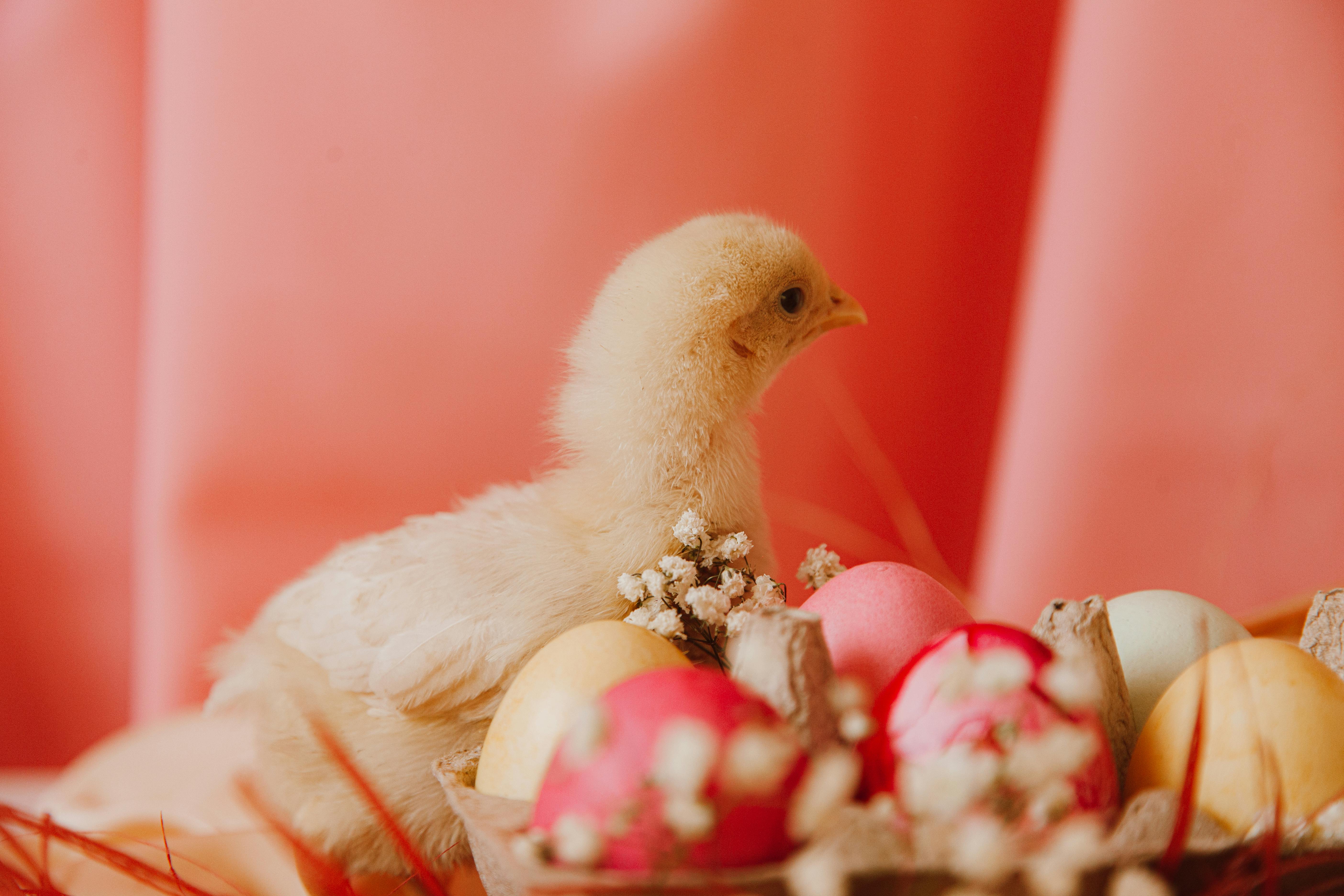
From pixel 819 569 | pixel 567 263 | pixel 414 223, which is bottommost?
pixel 819 569

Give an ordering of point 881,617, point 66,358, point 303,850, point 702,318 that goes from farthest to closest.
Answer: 1. point 66,358
2. point 702,318
3. point 881,617
4. point 303,850

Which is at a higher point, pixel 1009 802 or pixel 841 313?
pixel 841 313

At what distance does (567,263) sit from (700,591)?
2.80 ft

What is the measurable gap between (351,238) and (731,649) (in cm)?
101

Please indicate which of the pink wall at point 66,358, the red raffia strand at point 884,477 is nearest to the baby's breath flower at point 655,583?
the red raffia strand at point 884,477

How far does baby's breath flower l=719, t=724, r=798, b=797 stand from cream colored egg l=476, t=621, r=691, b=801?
121 millimetres

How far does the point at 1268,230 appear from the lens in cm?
126

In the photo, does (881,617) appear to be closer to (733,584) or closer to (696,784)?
(733,584)

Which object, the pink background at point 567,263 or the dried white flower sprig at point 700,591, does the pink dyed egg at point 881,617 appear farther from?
the pink background at point 567,263

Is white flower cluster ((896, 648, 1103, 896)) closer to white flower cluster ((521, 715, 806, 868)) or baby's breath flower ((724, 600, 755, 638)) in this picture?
white flower cluster ((521, 715, 806, 868))

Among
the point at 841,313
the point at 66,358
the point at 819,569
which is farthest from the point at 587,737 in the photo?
the point at 66,358

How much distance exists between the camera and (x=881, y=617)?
0.57 m

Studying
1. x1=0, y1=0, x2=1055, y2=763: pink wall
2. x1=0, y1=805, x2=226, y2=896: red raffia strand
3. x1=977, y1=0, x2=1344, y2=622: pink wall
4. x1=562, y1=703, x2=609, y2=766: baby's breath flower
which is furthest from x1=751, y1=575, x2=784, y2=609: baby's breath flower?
x1=977, y1=0, x2=1344, y2=622: pink wall

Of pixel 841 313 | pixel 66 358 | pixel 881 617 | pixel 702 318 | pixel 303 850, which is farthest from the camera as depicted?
pixel 66 358
